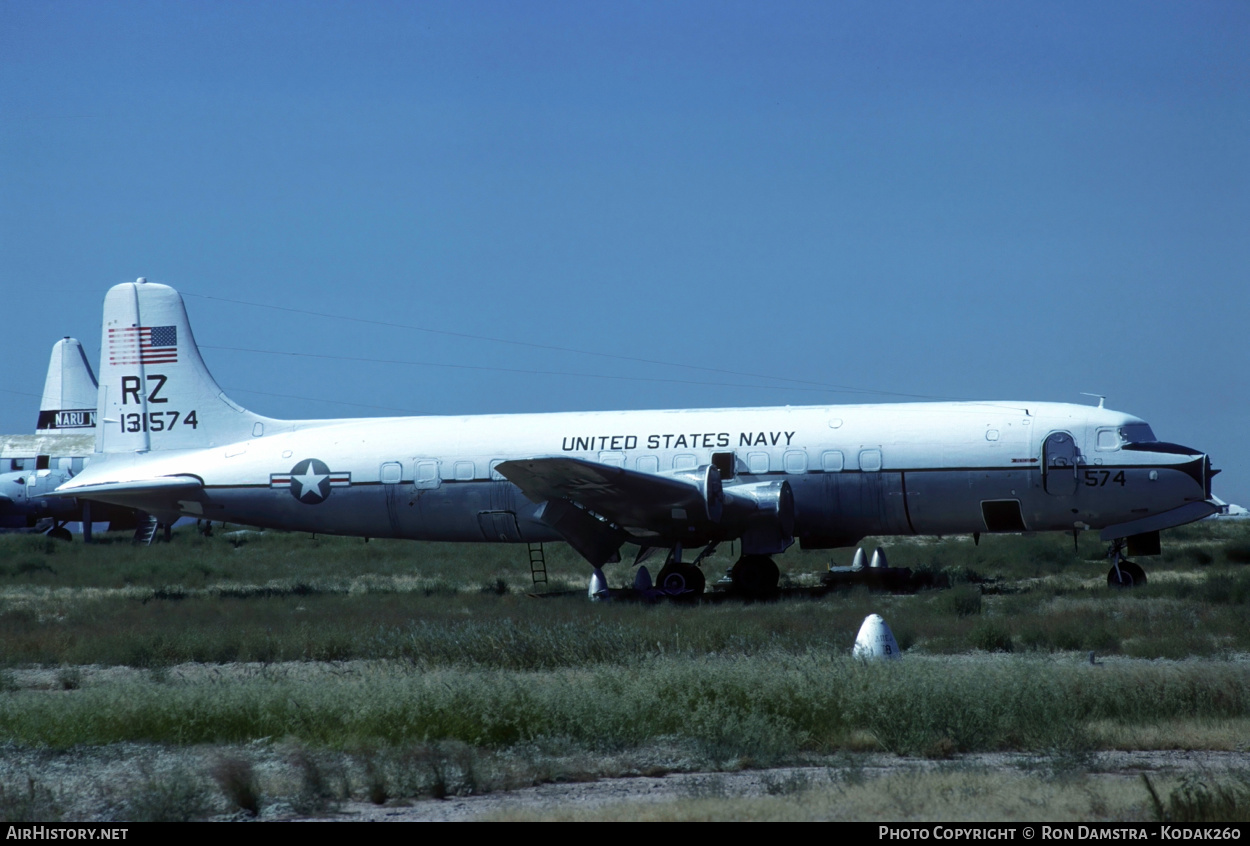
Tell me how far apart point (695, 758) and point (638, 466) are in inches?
564

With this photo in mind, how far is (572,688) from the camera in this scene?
1129 centimetres

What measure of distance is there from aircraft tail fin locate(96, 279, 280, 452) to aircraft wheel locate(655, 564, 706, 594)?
9.91 m

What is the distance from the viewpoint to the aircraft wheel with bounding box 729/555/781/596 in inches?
898

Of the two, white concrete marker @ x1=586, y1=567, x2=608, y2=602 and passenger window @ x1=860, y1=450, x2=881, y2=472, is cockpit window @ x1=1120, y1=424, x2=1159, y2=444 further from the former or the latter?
white concrete marker @ x1=586, y1=567, x2=608, y2=602

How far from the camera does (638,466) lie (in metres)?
23.8

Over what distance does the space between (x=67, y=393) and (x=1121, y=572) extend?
2072 inches

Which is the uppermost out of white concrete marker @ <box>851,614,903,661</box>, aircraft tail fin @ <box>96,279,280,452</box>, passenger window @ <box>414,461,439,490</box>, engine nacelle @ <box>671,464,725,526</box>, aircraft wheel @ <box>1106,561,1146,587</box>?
aircraft tail fin @ <box>96,279,280,452</box>

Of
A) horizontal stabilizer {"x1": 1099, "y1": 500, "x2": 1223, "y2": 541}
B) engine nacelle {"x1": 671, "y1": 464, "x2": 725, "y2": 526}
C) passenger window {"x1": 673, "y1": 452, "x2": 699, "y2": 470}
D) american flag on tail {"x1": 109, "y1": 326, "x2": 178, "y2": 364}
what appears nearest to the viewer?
engine nacelle {"x1": 671, "y1": 464, "x2": 725, "y2": 526}

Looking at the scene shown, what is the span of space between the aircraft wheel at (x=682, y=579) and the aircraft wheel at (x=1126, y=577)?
24.7 ft

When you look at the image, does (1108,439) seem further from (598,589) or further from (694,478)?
(598,589)

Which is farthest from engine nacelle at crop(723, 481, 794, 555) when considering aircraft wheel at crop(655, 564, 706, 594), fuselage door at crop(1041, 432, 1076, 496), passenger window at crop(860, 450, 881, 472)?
fuselage door at crop(1041, 432, 1076, 496)

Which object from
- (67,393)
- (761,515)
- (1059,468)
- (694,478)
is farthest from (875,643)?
(67,393)
